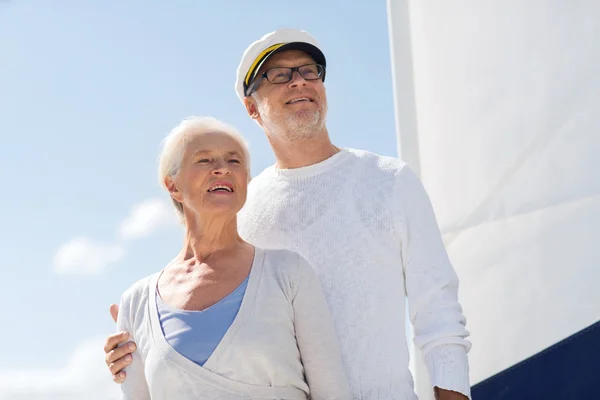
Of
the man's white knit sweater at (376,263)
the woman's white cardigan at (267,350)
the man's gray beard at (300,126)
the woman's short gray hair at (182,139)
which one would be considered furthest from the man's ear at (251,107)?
the woman's white cardigan at (267,350)

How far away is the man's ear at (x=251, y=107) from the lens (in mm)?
3097

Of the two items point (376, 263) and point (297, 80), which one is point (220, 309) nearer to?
point (376, 263)

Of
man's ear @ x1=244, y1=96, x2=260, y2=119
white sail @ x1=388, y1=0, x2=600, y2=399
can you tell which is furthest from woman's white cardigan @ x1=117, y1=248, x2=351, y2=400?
white sail @ x1=388, y1=0, x2=600, y2=399

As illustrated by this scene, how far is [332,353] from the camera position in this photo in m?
2.25

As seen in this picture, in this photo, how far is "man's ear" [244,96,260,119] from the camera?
3.10 meters

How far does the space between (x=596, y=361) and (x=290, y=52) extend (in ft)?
5.80

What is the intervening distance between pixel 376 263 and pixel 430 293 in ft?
0.64

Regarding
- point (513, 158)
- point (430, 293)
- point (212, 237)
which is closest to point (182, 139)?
point (212, 237)

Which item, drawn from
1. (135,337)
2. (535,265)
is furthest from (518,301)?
(135,337)

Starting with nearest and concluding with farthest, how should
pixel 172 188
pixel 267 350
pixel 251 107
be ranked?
pixel 267 350 → pixel 172 188 → pixel 251 107

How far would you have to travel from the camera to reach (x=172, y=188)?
2.48m

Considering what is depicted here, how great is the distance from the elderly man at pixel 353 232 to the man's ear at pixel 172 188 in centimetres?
44

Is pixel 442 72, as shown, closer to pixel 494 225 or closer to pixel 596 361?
pixel 494 225

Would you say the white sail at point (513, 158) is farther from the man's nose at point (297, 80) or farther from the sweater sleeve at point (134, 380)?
the sweater sleeve at point (134, 380)
